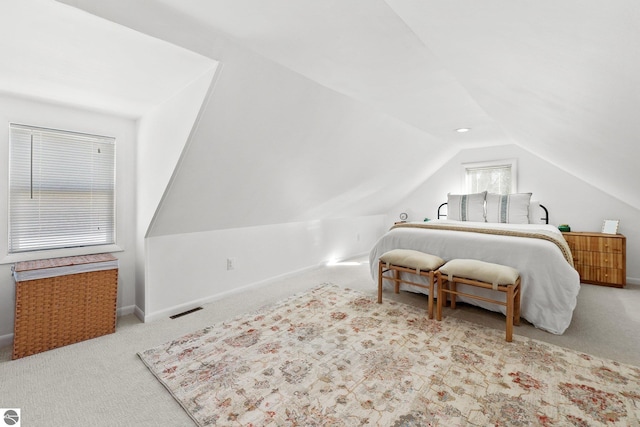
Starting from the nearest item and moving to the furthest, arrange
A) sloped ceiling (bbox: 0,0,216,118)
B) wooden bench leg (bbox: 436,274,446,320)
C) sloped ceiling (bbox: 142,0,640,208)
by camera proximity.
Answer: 1. sloped ceiling (bbox: 142,0,640,208)
2. sloped ceiling (bbox: 0,0,216,118)
3. wooden bench leg (bbox: 436,274,446,320)

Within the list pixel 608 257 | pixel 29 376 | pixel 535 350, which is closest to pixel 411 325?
pixel 535 350

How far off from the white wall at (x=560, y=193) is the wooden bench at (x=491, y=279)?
254cm

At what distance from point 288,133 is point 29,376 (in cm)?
241

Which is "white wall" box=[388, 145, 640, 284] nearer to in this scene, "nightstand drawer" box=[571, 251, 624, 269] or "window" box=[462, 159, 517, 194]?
"window" box=[462, 159, 517, 194]

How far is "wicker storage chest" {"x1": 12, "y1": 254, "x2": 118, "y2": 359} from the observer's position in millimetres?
2014

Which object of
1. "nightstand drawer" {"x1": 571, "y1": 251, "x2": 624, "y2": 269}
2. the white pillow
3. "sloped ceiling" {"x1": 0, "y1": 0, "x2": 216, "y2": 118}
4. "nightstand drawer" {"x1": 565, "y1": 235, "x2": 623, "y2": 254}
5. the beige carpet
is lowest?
the beige carpet

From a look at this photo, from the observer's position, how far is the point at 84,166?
99.8 inches

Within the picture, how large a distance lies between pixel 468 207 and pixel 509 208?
51 centimetres

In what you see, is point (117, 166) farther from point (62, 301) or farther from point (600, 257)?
point (600, 257)

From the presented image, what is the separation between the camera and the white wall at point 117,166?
215 cm

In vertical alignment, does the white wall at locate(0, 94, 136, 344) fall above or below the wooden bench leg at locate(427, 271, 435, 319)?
above

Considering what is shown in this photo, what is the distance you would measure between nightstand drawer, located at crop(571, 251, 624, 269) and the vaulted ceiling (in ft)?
4.61

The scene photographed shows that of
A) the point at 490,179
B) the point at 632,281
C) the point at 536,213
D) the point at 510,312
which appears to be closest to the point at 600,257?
the point at 632,281

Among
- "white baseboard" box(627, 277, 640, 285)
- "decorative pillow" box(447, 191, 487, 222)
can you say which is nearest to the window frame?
"decorative pillow" box(447, 191, 487, 222)
